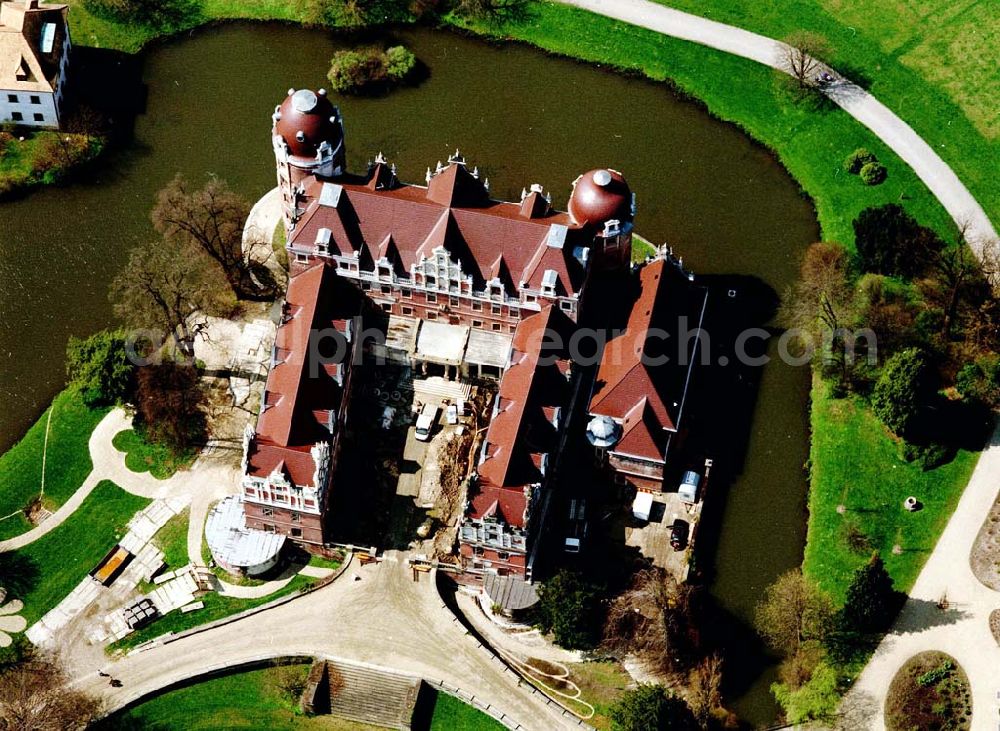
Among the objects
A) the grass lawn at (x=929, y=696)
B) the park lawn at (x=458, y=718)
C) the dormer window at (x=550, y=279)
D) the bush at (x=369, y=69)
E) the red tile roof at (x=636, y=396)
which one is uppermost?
the bush at (x=369, y=69)

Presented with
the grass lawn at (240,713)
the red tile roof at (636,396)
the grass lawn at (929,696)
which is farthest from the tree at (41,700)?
the grass lawn at (929,696)

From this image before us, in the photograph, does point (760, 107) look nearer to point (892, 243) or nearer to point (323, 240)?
point (892, 243)

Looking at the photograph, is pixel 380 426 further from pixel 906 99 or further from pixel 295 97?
pixel 906 99

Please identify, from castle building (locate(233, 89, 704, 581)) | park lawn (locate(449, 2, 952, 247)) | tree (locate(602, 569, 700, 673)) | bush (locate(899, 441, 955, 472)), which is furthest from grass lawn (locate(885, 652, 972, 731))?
park lawn (locate(449, 2, 952, 247))

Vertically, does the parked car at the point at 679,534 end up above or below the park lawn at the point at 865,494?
below

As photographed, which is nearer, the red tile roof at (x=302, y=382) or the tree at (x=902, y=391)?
the red tile roof at (x=302, y=382)

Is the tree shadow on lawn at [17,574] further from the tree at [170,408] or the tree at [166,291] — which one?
the tree at [166,291]
